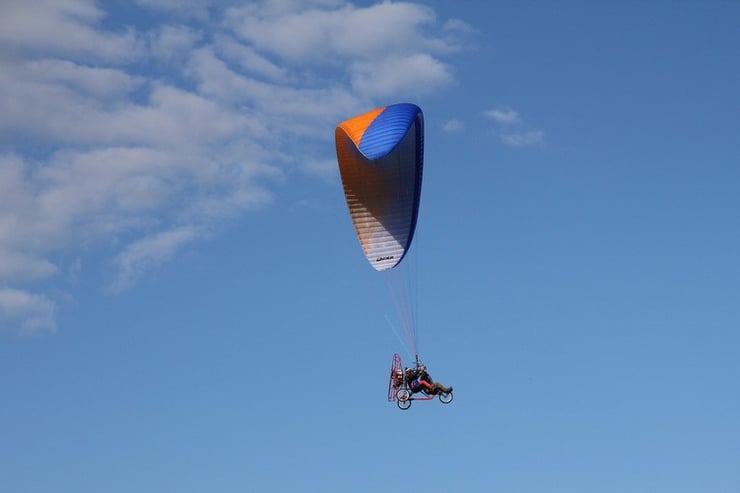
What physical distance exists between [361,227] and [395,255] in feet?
5.64

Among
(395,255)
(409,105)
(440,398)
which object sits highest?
(409,105)

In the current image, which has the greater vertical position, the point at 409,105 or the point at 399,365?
the point at 409,105

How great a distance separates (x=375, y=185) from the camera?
2218 inches

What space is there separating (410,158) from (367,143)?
9.95 feet

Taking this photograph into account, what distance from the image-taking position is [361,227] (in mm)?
56875

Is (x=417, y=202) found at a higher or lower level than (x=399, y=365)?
higher

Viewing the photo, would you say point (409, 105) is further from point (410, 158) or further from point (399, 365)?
point (399, 365)

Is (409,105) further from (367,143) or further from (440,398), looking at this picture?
(440,398)

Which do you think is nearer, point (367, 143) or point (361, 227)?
point (367, 143)

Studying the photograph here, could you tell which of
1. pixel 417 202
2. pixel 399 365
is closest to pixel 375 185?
pixel 417 202

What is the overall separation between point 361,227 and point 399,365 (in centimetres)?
537

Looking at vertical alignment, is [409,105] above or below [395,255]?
above

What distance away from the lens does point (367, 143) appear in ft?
174

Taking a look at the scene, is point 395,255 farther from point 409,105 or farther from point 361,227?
point 409,105
